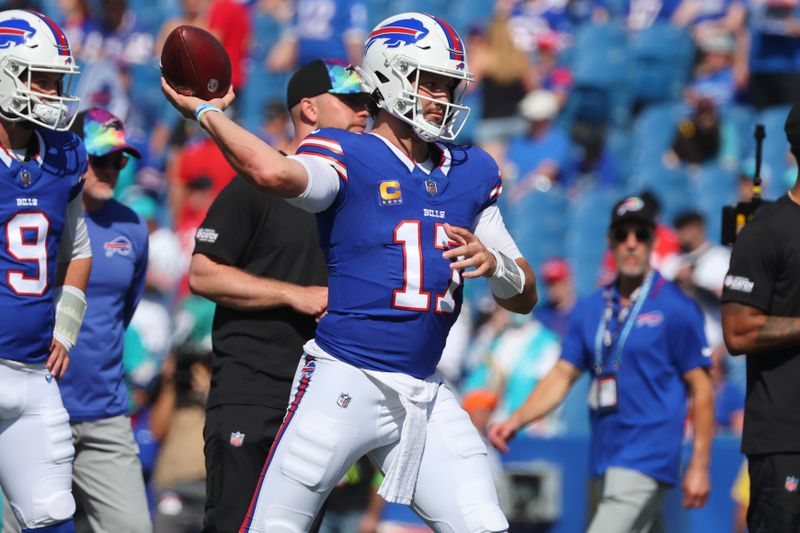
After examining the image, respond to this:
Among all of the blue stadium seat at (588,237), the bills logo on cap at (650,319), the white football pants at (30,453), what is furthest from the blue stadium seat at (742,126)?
the white football pants at (30,453)

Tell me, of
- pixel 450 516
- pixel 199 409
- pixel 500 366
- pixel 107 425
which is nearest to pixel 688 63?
pixel 500 366

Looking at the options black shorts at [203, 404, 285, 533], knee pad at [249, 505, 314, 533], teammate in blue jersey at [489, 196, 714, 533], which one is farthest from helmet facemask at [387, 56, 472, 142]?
teammate in blue jersey at [489, 196, 714, 533]

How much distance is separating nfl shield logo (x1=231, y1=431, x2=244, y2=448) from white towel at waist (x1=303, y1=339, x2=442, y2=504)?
930mm

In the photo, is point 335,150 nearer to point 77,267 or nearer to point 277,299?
point 277,299

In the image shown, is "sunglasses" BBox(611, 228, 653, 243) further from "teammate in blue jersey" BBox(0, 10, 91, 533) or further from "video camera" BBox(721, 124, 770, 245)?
"teammate in blue jersey" BBox(0, 10, 91, 533)

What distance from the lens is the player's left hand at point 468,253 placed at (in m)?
4.02

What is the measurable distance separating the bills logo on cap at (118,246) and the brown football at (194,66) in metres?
Answer: 1.90

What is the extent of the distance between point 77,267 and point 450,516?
1956 mm

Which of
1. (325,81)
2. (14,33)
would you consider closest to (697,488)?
(325,81)

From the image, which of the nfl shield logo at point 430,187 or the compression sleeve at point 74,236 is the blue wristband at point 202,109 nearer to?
the nfl shield logo at point 430,187

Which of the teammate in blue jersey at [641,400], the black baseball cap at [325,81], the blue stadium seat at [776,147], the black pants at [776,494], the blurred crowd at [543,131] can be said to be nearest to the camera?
the black pants at [776,494]

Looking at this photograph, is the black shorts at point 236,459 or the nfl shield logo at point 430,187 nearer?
the nfl shield logo at point 430,187

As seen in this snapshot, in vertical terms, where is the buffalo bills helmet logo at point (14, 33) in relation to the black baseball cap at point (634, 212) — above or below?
above

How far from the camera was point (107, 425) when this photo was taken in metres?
5.71
